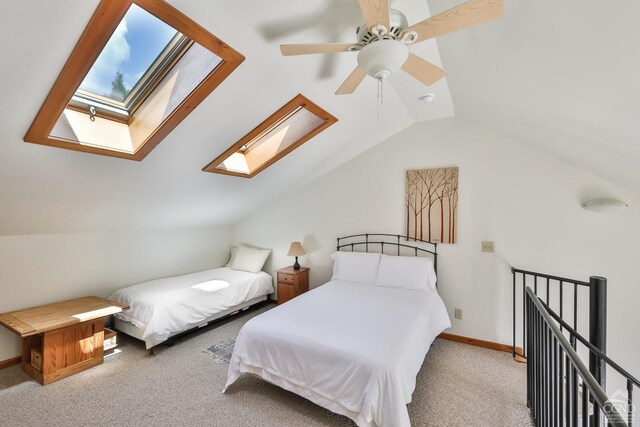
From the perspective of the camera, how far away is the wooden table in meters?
2.38

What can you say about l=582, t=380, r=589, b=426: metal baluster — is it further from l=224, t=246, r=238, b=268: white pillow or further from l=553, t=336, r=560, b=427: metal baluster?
l=224, t=246, r=238, b=268: white pillow

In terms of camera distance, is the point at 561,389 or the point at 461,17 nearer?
the point at 461,17

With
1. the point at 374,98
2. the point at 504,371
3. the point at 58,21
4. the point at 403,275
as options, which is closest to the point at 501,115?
the point at 374,98

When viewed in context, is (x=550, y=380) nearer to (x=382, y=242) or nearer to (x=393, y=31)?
(x=393, y=31)

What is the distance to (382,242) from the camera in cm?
369

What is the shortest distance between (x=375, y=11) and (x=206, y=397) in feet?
9.28

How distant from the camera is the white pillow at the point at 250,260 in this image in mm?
4316

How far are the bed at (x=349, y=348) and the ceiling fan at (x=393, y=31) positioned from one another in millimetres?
1685

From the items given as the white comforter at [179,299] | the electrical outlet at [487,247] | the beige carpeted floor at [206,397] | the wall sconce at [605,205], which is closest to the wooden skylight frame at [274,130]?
the white comforter at [179,299]

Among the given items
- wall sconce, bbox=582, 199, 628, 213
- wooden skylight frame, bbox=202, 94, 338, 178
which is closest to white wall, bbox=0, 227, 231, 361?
wooden skylight frame, bbox=202, 94, 338, 178

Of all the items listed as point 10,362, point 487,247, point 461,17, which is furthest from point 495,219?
point 10,362

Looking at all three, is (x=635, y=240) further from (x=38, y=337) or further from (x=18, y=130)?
(x=38, y=337)

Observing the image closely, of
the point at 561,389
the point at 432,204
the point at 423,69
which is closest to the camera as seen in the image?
the point at 561,389

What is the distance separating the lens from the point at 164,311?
289cm
